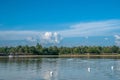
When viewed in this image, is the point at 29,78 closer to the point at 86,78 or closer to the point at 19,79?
the point at 19,79

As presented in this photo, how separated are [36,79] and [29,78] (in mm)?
1800

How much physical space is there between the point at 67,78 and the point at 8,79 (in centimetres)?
908

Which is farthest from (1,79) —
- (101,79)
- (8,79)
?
(101,79)

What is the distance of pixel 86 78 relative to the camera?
47.7 m

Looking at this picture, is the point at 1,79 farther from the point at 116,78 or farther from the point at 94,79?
the point at 116,78

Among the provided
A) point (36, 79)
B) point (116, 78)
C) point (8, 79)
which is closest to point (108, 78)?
point (116, 78)

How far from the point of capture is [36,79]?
46125 millimetres

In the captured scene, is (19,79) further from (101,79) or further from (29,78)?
(101,79)

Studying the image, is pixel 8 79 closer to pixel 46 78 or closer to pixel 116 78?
pixel 46 78

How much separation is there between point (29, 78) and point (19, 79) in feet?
5.87

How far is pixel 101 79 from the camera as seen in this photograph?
45.8 metres

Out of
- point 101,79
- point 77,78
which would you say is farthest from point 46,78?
point 101,79

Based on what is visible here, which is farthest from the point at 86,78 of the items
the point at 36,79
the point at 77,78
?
the point at 36,79

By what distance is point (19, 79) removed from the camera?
4638 centimetres
